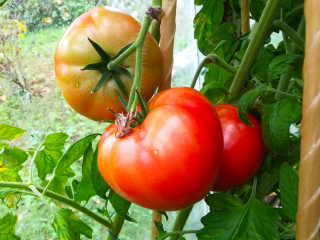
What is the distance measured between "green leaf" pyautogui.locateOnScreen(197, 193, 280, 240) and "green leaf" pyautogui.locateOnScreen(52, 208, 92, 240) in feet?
0.64

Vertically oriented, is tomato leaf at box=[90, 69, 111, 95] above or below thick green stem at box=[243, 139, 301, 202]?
above

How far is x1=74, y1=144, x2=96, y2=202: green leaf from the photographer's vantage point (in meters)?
0.46

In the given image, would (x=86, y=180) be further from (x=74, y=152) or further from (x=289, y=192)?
(x=289, y=192)

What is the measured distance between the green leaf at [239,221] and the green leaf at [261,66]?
18 cm

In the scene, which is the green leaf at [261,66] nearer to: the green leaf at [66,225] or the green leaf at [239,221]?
the green leaf at [239,221]

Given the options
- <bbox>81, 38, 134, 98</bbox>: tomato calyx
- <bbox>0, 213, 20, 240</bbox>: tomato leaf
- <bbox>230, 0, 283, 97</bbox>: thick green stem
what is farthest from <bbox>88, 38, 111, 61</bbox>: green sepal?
<bbox>0, 213, 20, 240</bbox>: tomato leaf

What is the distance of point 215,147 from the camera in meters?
0.30

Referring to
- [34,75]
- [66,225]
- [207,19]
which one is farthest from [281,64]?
[34,75]

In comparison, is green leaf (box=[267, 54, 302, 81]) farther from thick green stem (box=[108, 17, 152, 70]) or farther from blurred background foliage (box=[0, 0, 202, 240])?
blurred background foliage (box=[0, 0, 202, 240])

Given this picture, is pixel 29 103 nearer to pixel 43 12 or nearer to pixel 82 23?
pixel 43 12

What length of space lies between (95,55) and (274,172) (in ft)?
1.03

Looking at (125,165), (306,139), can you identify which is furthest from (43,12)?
(306,139)

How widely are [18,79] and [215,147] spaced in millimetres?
623

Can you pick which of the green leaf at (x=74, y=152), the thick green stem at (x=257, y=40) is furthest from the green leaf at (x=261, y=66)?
the green leaf at (x=74, y=152)
